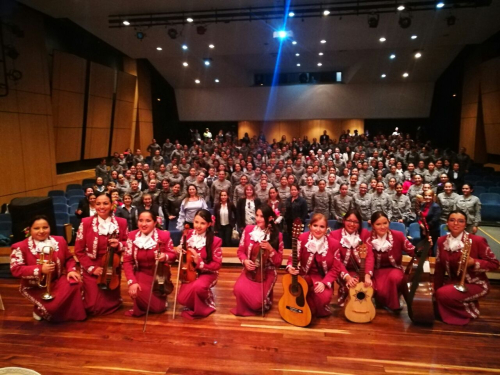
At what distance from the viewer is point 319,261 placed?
348cm

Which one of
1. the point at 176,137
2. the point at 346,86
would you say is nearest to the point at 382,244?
the point at 346,86

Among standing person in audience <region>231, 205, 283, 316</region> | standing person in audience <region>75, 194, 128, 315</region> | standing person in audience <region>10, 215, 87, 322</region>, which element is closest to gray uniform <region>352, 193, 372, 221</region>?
standing person in audience <region>231, 205, 283, 316</region>

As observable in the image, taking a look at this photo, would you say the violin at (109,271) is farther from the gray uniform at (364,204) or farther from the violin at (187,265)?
the gray uniform at (364,204)

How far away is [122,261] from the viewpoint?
12.1ft

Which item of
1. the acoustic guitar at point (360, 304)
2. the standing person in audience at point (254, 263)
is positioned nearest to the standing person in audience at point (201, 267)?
the standing person in audience at point (254, 263)

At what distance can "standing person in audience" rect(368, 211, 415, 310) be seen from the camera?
11.7 ft

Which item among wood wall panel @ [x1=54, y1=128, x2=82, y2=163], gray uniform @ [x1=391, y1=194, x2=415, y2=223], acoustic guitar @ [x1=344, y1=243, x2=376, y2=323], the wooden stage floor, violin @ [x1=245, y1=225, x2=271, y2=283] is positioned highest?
wood wall panel @ [x1=54, y1=128, x2=82, y2=163]

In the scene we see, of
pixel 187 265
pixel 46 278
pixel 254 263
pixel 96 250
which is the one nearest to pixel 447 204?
pixel 254 263

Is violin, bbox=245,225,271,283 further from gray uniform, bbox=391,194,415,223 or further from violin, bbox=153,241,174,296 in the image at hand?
gray uniform, bbox=391,194,415,223

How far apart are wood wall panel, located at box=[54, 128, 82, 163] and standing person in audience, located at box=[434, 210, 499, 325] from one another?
33.1ft

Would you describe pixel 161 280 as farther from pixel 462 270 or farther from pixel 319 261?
pixel 462 270

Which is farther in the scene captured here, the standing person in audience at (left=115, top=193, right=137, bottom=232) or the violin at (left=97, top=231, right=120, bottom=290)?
the standing person in audience at (left=115, top=193, right=137, bottom=232)

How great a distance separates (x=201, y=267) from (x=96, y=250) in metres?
1.17

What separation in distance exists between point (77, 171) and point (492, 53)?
1397 cm
